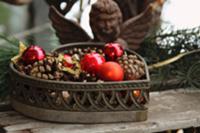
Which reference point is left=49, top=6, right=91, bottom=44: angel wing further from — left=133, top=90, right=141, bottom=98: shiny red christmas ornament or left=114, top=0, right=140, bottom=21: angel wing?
left=133, top=90, right=141, bottom=98: shiny red christmas ornament

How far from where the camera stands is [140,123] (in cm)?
76

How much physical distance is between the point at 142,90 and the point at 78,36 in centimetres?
25

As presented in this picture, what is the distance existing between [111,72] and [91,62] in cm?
5

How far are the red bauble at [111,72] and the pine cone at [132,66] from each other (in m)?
0.01

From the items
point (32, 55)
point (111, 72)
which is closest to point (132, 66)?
point (111, 72)

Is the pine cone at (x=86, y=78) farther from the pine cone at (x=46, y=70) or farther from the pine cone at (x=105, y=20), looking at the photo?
the pine cone at (x=105, y=20)

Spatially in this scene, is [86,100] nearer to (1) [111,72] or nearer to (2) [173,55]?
(1) [111,72]

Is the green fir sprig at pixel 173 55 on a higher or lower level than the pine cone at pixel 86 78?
lower

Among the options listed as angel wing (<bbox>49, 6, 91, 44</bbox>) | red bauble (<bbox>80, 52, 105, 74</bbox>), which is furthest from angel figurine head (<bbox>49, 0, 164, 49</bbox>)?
red bauble (<bbox>80, 52, 105, 74</bbox>)

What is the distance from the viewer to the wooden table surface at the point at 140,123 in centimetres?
74

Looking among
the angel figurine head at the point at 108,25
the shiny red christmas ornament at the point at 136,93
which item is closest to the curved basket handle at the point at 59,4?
the angel figurine head at the point at 108,25

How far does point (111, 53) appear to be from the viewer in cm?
84

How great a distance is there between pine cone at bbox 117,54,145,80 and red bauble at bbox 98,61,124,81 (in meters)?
0.01

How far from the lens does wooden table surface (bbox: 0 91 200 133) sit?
738mm
